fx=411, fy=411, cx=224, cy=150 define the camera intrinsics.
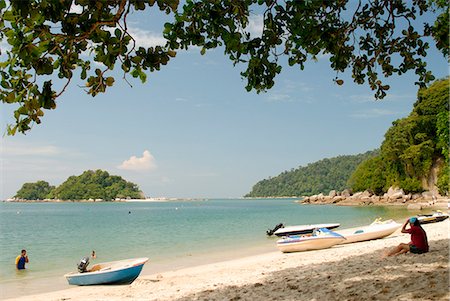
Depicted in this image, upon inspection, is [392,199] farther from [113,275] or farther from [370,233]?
[113,275]

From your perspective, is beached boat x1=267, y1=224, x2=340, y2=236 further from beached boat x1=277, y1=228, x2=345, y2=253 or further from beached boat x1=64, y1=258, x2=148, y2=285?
beached boat x1=64, y1=258, x2=148, y2=285

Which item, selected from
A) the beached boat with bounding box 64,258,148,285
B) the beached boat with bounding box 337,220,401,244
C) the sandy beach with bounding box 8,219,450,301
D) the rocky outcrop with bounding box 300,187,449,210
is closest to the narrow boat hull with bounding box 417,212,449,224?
the beached boat with bounding box 337,220,401,244

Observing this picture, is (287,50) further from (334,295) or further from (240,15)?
(334,295)

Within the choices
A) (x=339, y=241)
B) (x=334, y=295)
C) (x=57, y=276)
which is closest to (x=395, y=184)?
(x=339, y=241)

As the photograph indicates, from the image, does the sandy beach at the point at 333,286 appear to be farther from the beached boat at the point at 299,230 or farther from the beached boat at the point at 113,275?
the beached boat at the point at 299,230

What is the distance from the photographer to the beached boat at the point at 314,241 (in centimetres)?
1878

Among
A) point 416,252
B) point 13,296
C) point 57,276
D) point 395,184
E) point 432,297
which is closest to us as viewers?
point 432,297

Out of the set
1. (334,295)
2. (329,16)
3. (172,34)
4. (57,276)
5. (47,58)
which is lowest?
(57,276)

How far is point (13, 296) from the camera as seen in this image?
14.1m

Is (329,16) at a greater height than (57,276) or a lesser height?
greater

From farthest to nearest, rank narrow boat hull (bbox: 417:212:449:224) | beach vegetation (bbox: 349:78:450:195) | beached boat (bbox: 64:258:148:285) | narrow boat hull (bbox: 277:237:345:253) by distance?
1. beach vegetation (bbox: 349:78:450:195)
2. narrow boat hull (bbox: 417:212:449:224)
3. narrow boat hull (bbox: 277:237:345:253)
4. beached boat (bbox: 64:258:148:285)

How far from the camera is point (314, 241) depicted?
61.4ft

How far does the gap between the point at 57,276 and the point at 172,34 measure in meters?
15.7

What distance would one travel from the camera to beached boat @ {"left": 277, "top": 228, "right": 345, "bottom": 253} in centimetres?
1878
